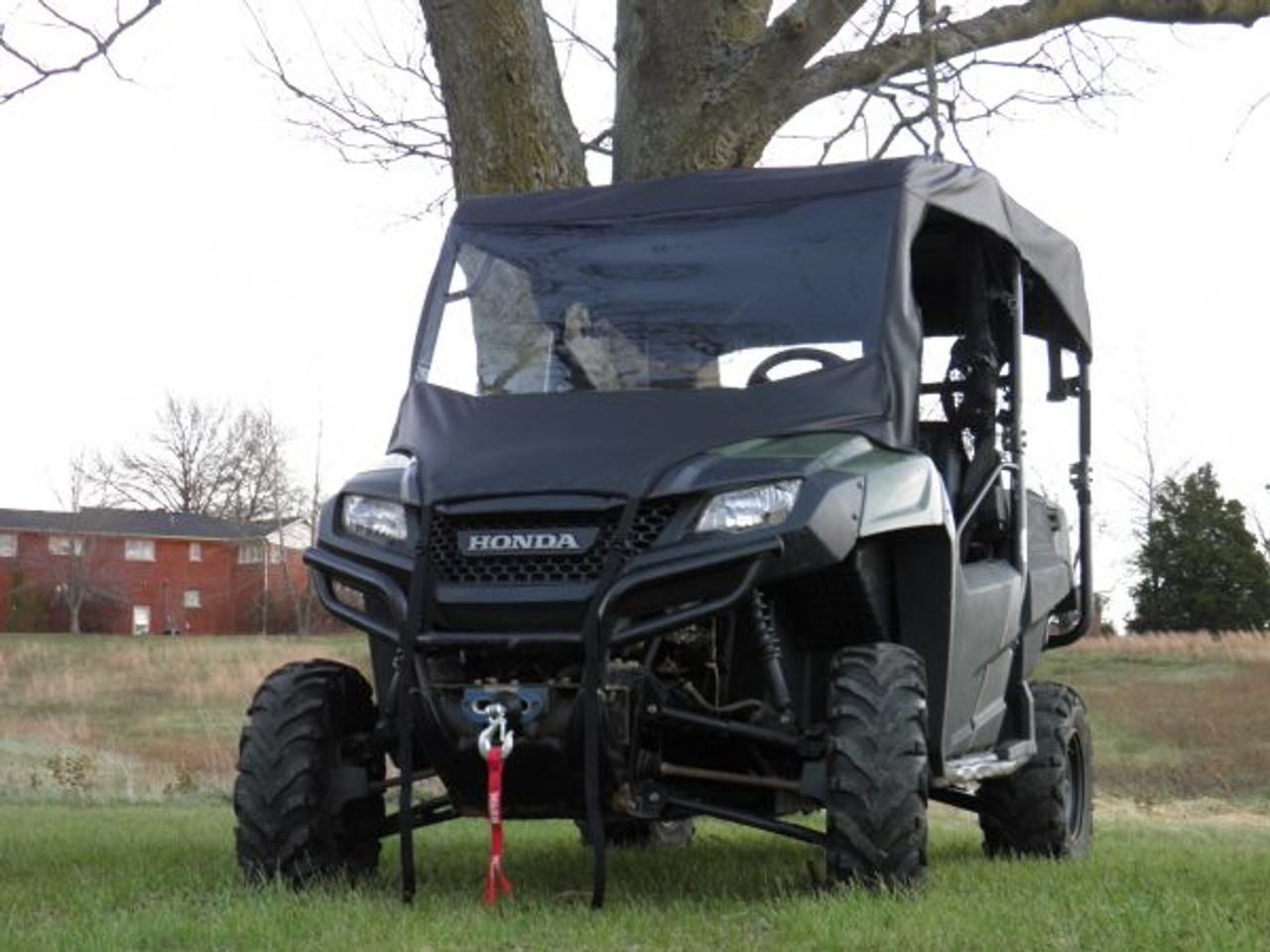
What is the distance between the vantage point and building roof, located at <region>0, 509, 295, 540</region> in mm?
74000

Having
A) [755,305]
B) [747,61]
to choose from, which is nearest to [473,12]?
[747,61]

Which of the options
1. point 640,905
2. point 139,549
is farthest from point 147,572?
point 640,905

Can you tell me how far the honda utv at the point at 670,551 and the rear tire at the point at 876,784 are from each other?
0.01 metres

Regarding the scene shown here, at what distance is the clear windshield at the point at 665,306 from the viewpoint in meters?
7.61

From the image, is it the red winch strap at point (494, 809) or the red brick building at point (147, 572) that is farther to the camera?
the red brick building at point (147, 572)

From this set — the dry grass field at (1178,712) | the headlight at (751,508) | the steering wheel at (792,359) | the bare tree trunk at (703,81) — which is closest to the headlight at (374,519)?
the headlight at (751,508)

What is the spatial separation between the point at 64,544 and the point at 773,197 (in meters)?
70.4

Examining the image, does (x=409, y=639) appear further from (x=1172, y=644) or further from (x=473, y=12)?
(x=1172, y=644)

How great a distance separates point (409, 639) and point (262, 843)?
1.12 metres

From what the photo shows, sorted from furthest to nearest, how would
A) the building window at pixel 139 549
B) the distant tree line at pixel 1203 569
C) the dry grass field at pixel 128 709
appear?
the building window at pixel 139 549 → the distant tree line at pixel 1203 569 → the dry grass field at pixel 128 709

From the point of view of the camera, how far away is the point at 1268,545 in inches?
2183

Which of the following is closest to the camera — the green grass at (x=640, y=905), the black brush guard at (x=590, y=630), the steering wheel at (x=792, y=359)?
the green grass at (x=640, y=905)

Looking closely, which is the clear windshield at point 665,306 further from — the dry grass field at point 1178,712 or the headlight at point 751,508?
the dry grass field at point 1178,712

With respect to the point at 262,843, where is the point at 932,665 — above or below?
above
